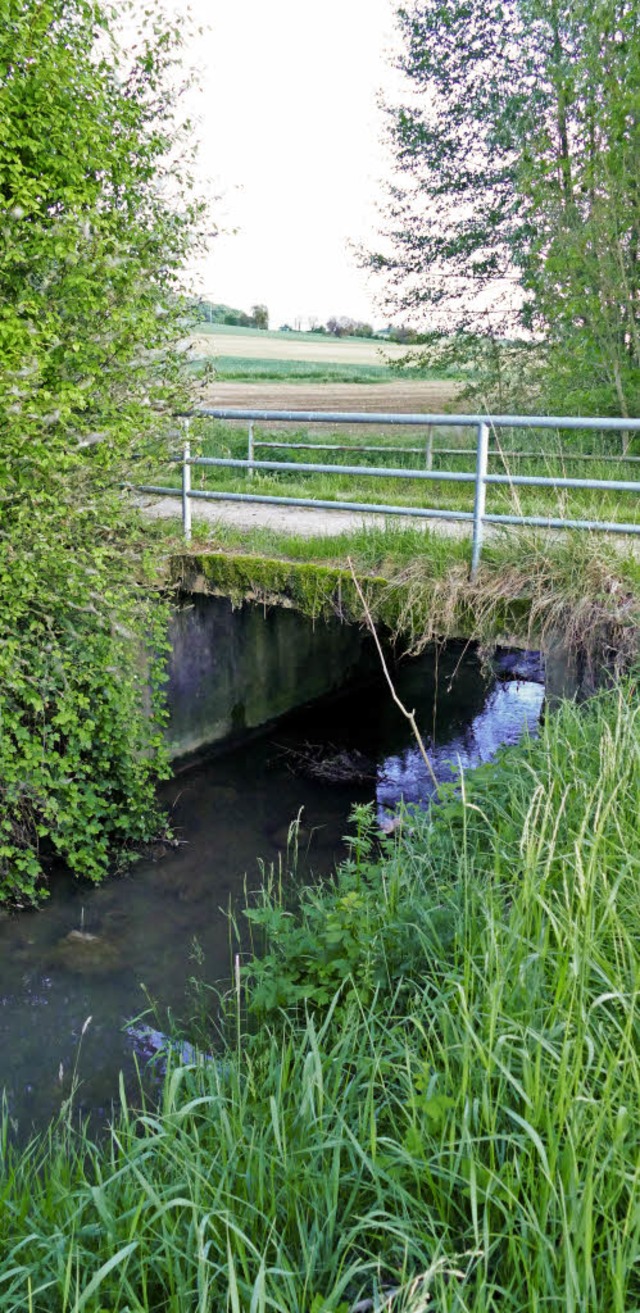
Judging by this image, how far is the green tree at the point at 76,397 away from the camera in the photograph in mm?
5367

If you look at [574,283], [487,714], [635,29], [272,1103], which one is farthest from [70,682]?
[635,29]

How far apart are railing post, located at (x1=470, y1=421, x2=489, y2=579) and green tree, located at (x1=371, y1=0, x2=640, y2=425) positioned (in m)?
5.12

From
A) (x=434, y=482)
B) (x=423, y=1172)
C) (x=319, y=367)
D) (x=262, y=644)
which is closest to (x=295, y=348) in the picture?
(x=319, y=367)

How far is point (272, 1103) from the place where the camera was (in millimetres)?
2545

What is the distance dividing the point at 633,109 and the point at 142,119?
5385mm

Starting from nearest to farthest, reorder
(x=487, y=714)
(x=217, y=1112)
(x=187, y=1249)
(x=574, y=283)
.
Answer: (x=187, y=1249), (x=217, y=1112), (x=574, y=283), (x=487, y=714)

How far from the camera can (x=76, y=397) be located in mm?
5363

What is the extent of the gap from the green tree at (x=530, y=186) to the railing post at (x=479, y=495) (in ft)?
16.8

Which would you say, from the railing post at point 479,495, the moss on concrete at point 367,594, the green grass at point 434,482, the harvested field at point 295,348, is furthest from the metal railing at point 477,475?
the harvested field at point 295,348

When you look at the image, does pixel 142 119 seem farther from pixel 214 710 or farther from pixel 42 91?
pixel 214 710

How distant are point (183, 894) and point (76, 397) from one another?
3637 millimetres

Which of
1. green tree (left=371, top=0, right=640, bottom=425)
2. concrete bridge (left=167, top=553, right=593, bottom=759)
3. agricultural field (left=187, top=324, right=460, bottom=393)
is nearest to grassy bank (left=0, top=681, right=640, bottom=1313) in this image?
concrete bridge (left=167, top=553, right=593, bottom=759)

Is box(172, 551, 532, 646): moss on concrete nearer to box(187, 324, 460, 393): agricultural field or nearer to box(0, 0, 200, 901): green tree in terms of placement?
box(0, 0, 200, 901): green tree

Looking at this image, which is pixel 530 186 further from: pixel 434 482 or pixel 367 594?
pixel 367 594
